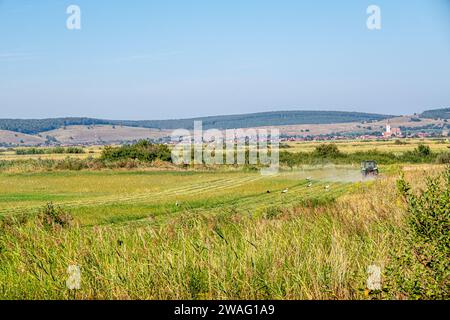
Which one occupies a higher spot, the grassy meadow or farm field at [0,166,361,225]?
the grassy meadow

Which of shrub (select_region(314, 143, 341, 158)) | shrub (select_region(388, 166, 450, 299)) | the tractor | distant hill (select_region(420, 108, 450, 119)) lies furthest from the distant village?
shrub (select_region(388, 166, 450, 299))

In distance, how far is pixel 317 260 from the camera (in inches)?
275

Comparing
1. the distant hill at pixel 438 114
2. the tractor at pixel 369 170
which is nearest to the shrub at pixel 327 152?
the distant hill at pixel 438 114

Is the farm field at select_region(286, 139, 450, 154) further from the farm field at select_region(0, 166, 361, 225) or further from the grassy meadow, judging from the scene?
the grassy meadow

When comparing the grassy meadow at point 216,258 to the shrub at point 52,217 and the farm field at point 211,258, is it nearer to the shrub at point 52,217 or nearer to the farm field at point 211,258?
the farm field at point 211,258

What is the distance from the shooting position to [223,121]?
93875 millimetres

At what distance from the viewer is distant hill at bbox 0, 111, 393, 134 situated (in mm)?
68019

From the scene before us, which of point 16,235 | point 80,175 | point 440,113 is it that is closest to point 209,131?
point 440,113

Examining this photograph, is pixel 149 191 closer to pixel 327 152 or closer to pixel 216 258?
pixel 327 152

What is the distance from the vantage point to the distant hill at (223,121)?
6802 centimetres

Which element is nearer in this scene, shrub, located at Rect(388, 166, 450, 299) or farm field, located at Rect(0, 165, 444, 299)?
shrub, located at Rect(388, 166, 450, 299)

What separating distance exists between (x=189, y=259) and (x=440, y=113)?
67565 mm

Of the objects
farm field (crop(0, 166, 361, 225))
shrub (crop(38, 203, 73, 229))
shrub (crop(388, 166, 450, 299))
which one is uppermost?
shrub (crop(388, 166, 450, 299))

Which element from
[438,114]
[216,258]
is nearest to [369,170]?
[216,258]
